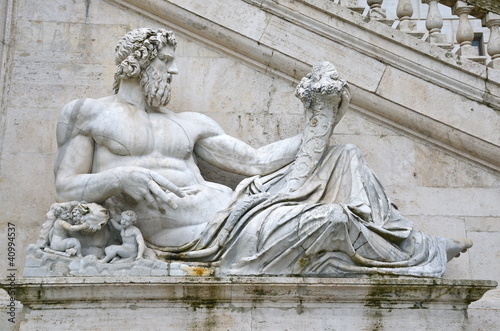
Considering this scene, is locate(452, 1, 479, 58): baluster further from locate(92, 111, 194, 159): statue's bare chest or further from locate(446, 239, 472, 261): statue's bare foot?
locate(92, 111, 194, 159): statue's bare chest

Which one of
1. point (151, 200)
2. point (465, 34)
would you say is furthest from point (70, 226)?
point (465, 34)

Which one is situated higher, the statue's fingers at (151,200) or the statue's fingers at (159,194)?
the statue's fingers at (159,194)

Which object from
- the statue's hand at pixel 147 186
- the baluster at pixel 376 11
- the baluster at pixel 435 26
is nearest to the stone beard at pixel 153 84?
the statue's hand at pixel 147 186

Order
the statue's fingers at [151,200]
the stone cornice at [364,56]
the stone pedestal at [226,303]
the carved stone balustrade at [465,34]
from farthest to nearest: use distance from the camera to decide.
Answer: the carved stone balustrade at [465,34], the stone cornice at [364,56], the statue's fingers at [151,200], the stone pedestal at [226,303]

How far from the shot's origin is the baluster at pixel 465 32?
9.62 m

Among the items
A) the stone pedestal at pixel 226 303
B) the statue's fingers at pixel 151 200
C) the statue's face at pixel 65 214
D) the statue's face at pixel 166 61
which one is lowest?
the stone pedestal at pixel 226 303

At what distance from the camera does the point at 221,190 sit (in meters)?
8.18

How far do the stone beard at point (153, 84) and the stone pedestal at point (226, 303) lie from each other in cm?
172

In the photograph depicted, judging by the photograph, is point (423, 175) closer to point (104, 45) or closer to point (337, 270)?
point (337, 270)

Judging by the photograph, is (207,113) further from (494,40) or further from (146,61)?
(494,40)

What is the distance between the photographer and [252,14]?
945 centimetres

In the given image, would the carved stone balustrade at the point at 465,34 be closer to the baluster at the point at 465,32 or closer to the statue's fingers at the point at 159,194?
the baluster at the point at 465,32

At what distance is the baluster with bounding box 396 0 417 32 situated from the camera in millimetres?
9547

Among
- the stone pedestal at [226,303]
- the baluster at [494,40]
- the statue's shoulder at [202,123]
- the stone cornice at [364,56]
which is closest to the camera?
the stone pedestal at [226,303]
